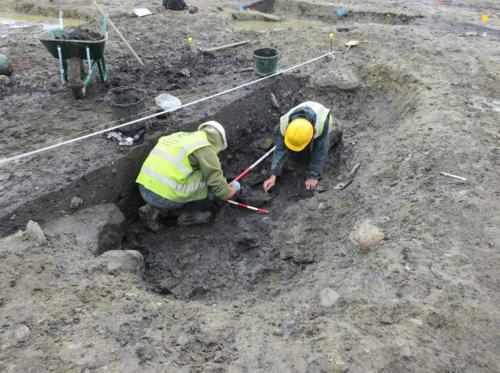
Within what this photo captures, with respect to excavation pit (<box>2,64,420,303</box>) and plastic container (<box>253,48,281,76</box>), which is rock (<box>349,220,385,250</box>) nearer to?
excavation pit (<box>2,64,420,303</box>)

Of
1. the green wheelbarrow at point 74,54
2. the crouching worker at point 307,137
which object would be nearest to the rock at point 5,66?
the green wheelbarrow at point 74,54

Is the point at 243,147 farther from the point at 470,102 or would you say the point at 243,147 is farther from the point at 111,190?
the point at 470,102

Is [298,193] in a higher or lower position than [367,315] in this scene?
lower

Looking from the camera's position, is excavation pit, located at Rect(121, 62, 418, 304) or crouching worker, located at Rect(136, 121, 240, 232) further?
crouching worker, located at Rect(136, 121, 240, 232)

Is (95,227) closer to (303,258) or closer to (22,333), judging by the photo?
(22,333)

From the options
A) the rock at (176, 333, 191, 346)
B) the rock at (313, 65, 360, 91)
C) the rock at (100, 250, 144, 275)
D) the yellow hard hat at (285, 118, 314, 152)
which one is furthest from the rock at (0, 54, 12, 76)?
the rock at (176, 333, 191, 346)

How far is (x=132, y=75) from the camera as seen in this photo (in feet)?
20.0

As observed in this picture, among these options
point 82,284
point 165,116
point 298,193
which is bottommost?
point 298,193

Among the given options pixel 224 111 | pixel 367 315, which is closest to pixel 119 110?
pixel 224 111

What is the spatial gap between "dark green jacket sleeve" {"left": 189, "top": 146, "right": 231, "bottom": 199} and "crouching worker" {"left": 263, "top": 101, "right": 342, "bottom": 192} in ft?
2.83

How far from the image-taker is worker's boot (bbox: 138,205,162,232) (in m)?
4.43

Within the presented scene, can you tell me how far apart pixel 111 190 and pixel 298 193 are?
2.26m

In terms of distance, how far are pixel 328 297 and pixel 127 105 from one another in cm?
302

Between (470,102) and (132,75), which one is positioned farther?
(132,75)
